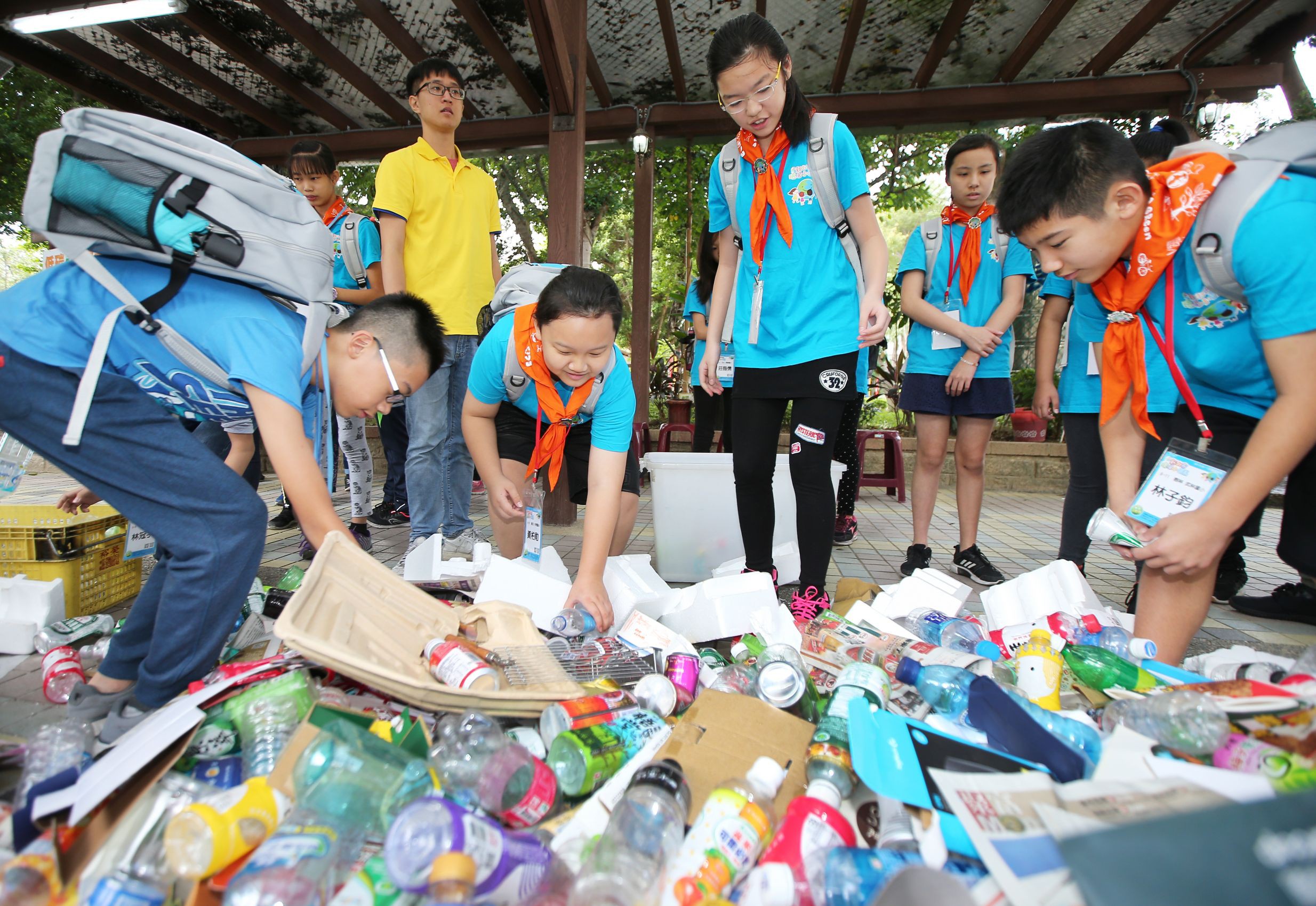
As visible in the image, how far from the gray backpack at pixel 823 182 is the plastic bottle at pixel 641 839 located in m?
1.71

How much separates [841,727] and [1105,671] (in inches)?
31.5

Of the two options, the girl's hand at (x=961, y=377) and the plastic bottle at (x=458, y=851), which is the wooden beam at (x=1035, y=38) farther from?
the plastic bottle at (x=458, y=851)

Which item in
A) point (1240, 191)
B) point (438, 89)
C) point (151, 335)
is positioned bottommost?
point (151, 335)

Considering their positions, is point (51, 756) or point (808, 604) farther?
point (808, 604)

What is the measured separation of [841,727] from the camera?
139 centimetres

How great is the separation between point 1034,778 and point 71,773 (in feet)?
5.46

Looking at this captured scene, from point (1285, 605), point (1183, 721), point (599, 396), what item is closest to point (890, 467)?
point (1285, 605)

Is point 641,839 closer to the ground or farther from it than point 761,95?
closer to the ground

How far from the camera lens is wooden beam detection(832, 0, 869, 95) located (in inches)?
194

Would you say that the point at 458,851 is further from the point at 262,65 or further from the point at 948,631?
the point at 262,65

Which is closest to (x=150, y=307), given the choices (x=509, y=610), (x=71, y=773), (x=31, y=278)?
(x=31, y=278)

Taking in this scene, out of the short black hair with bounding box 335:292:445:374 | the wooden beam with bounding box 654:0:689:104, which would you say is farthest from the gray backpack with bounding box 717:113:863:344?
the wooden beam with bounding box 654:0:689:104

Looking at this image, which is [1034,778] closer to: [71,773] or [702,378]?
[71,773]

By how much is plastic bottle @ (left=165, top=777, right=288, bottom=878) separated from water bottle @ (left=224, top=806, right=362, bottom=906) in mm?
41
